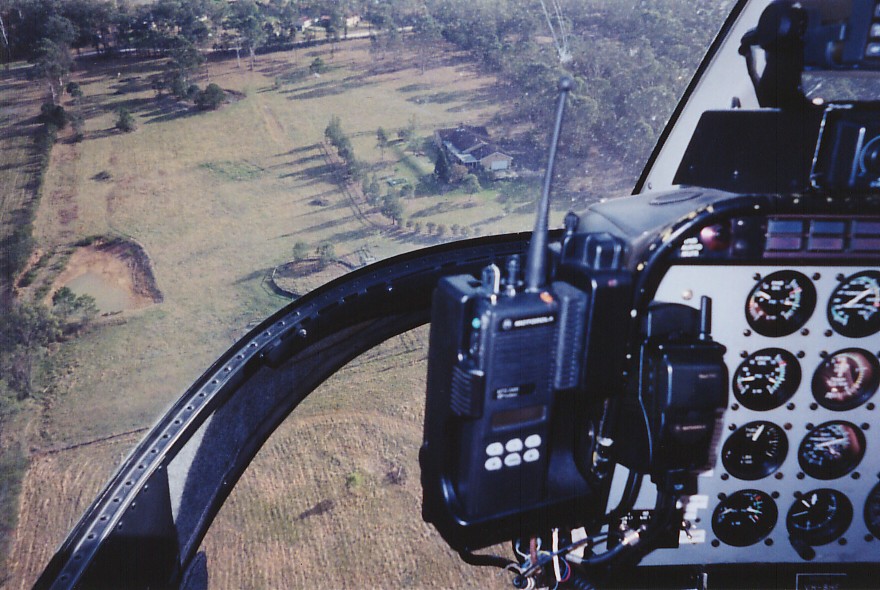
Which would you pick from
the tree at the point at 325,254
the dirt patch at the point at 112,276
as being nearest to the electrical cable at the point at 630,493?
the tree at the point at 325,254

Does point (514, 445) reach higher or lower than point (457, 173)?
lower

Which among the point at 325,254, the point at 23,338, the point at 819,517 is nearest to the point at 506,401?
the point at 325,254

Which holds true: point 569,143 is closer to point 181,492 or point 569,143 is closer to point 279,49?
point 279,49

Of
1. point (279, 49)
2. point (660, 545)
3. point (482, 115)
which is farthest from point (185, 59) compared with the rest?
point (660, 545)

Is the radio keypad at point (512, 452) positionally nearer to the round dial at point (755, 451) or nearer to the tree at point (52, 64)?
the round dial at point (755, 451)

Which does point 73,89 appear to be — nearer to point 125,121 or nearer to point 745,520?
point 125,121

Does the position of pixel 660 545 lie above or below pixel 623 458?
below
